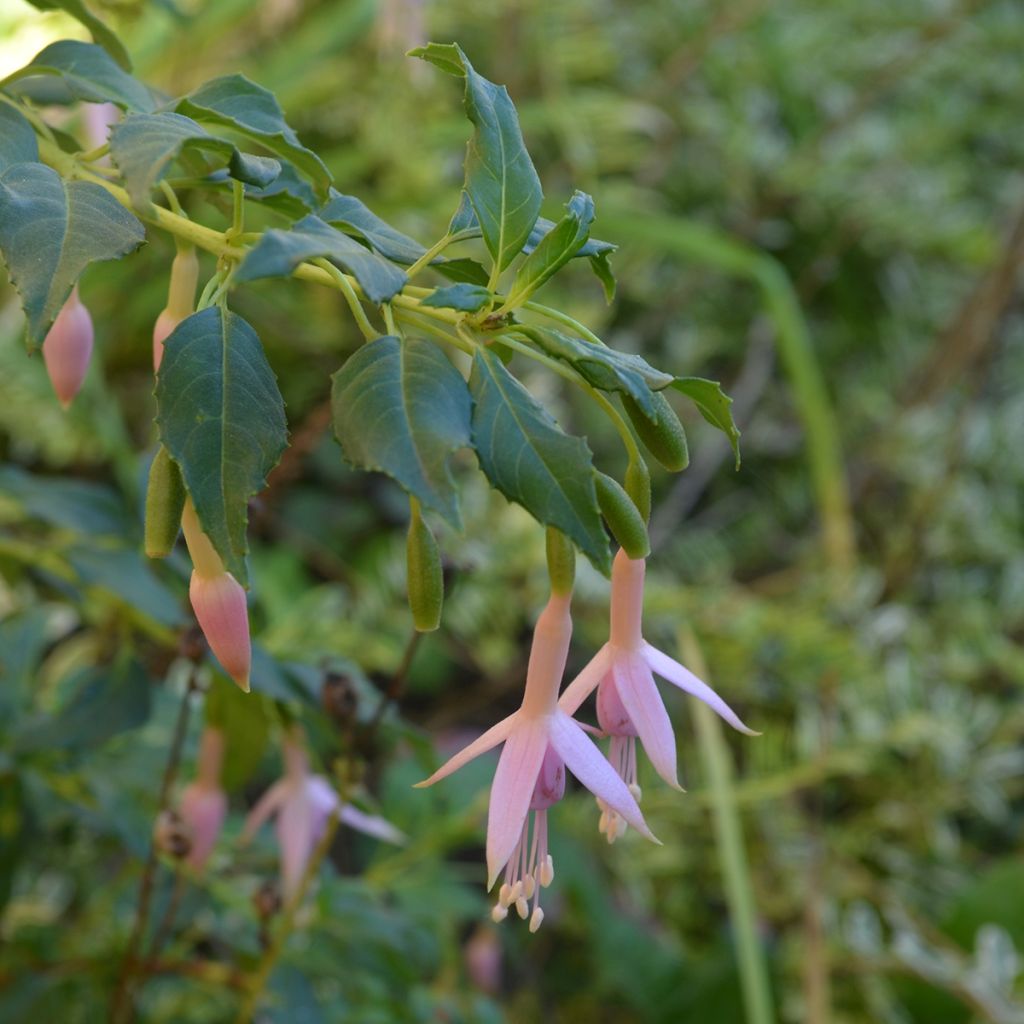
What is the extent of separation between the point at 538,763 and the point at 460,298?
0.12m

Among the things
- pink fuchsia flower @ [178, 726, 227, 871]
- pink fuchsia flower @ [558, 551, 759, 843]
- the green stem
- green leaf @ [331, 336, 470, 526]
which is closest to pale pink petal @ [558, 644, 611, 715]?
pink fuchsia flower @ [558, 551, 759, 843]

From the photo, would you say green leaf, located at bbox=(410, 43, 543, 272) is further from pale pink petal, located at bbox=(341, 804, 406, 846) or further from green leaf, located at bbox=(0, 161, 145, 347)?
pale pink petal, located at bbox=(341, 804, 406, 846)

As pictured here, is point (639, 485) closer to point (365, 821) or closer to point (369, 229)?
point (369, 229)

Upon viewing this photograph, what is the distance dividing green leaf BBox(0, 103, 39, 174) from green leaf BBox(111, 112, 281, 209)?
4cm

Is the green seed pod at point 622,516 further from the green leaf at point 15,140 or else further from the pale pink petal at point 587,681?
the green leaf at point 15,140

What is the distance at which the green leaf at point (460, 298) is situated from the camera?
0.26 m

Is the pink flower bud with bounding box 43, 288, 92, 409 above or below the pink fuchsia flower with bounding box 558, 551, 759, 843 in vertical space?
above

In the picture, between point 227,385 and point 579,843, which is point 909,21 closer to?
point 579,843

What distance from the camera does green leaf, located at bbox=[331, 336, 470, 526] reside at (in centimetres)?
23

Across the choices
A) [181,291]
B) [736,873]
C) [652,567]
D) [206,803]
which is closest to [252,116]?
[181,291]

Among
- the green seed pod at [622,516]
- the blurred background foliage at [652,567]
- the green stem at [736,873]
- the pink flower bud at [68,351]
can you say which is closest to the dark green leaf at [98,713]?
the blurred background foliage at [652,567]

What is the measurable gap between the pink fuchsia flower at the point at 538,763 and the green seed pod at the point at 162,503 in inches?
3.4

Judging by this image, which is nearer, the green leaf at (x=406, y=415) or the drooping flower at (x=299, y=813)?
the green leaf at (x=406, y=415)

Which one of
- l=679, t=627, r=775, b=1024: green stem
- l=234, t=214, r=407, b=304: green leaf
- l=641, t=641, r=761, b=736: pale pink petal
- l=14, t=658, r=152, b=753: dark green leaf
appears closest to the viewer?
l=234, t=214, r=407, b=304: green leaf
